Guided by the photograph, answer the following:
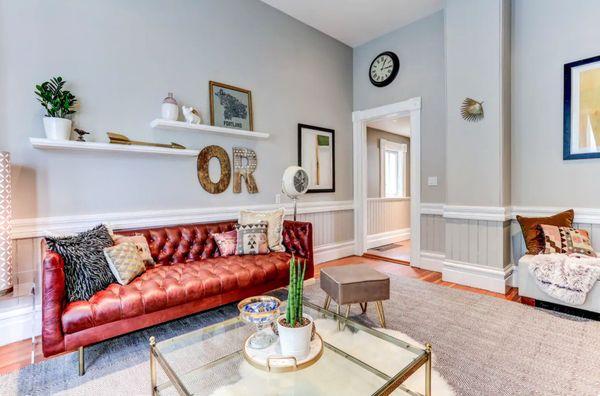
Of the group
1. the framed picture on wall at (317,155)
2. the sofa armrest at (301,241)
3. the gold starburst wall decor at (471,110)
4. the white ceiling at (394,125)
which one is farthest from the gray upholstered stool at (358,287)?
the white ceiling at (394,125)

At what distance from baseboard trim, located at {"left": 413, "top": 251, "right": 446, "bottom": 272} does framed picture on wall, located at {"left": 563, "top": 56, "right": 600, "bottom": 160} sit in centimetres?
171

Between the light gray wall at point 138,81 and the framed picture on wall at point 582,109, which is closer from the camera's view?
the light gray wall at point 138,81

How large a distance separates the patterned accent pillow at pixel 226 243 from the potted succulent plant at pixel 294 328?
162cm

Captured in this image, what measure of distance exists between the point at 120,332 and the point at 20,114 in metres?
1.80

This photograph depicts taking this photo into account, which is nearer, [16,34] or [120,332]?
[120,332]

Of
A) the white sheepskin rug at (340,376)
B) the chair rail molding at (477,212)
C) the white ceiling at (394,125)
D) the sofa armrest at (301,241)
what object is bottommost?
the white sheepskin rug at (340,376)

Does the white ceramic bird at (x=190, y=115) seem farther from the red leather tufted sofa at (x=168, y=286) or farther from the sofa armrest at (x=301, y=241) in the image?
the sofa armrest at (x=301, y=241)

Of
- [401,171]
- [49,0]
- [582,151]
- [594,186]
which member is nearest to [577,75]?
[582,151]

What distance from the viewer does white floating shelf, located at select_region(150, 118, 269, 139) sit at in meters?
2.83

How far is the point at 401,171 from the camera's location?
6758mm

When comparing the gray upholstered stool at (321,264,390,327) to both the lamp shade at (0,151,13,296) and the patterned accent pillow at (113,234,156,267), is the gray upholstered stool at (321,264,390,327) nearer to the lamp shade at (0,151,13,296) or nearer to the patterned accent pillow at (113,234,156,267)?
the patterned accent pillow at (113,234,156,267)

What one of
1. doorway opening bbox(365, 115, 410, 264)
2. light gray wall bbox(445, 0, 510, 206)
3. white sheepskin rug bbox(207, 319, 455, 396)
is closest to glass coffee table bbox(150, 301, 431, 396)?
white sheepskin rug bbox(207, 319, 455, 396)

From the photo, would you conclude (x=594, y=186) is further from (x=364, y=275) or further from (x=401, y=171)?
(x=401, y=171)

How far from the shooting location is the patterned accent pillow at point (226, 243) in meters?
2.94
